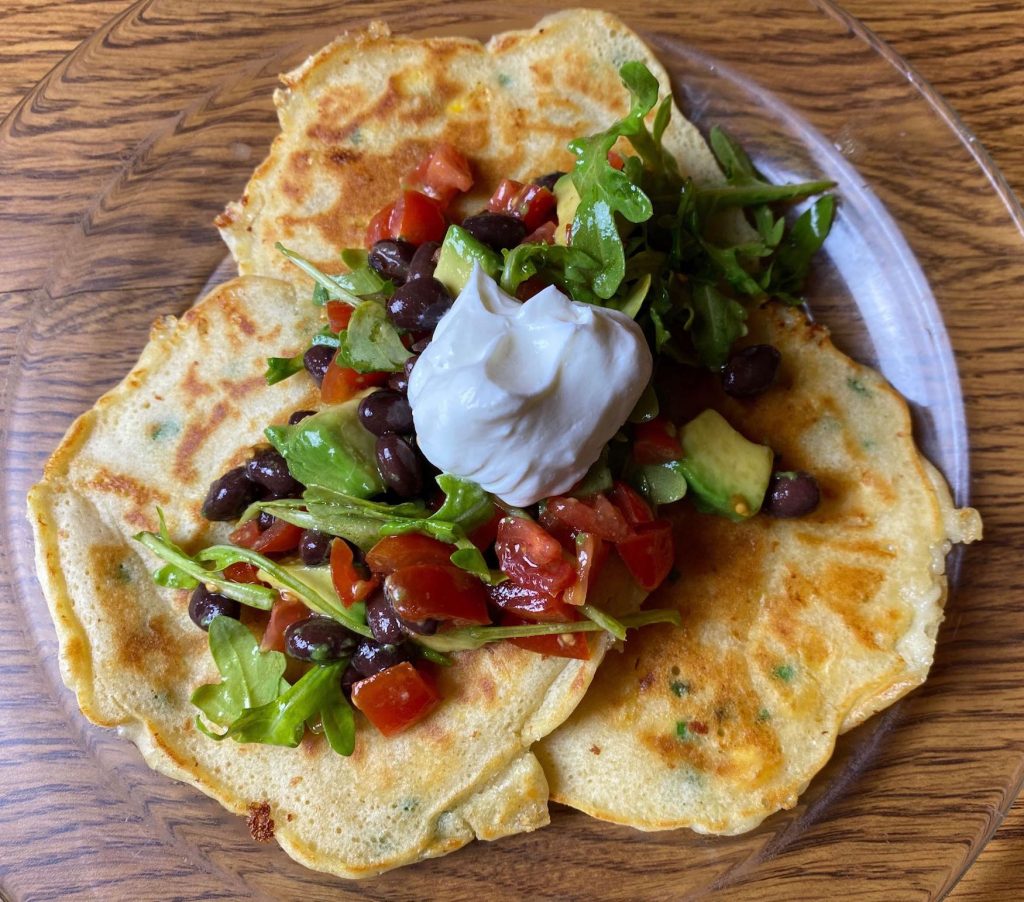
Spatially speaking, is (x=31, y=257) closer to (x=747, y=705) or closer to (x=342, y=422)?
(x=342, y=422)

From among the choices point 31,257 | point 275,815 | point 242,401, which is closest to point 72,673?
point 275,815

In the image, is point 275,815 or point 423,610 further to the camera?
point 275,815

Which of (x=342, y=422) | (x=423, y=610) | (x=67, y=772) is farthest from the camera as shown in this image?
(x=67, y=772)

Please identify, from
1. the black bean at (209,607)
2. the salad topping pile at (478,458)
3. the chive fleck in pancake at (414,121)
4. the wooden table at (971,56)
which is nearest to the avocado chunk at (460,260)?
the salad topping pile at (478,458)

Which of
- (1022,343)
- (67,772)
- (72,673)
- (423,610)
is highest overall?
(1022,343)

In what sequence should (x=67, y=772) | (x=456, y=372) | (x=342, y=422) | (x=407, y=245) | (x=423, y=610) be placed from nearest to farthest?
(x=456, y=372) → (x=423, y=610) → (x=342, y=422) → (x=407, y=245) → (x=67, y=772)

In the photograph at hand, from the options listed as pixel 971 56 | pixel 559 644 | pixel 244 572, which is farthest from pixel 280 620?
pixel 971 56

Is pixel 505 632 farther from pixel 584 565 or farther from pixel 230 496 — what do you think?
pixel 230 496

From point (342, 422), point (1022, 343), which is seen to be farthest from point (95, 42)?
point (1022, 343)

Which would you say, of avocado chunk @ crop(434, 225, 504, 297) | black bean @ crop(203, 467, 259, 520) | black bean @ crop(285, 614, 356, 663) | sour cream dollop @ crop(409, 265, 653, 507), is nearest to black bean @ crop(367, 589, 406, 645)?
black bean @ crop(285, 614, 356, 663)

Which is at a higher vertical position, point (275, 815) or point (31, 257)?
point (31, 257)
